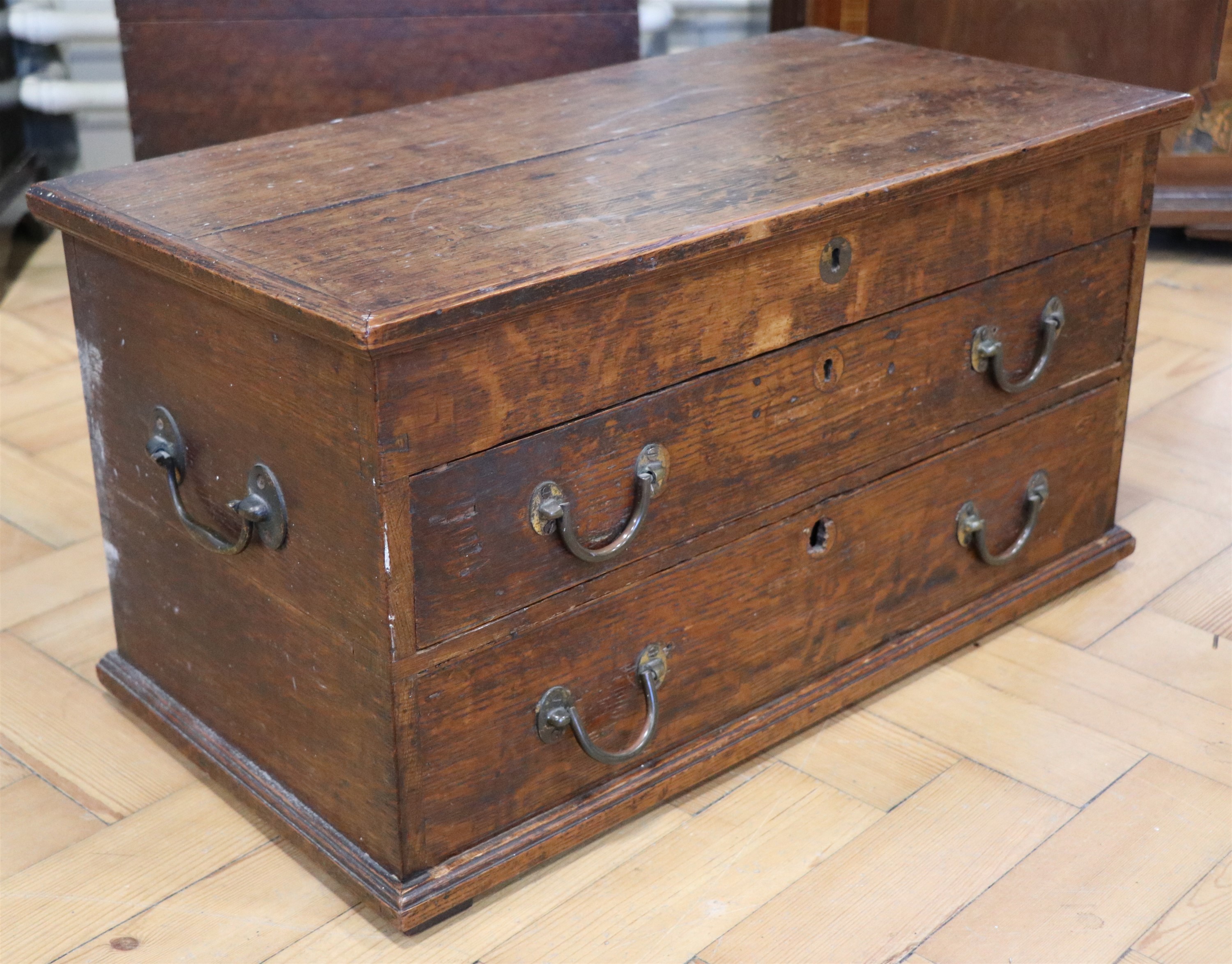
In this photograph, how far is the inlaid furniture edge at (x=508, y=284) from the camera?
98cm

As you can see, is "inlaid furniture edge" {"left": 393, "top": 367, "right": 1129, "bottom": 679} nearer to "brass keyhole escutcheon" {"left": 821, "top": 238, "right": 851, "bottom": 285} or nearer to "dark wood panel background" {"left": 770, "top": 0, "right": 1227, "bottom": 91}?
"brass keyhole escutcheon" {"left": 821, "top": 238, "right": 851, "bottom": 285}

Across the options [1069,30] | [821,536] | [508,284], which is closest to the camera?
[508,284]

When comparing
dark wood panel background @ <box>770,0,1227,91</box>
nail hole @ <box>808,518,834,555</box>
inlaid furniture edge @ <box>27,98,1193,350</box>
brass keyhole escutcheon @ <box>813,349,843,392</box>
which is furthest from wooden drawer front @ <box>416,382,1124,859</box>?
dark wood panel background @ <box>770,0,1227,91</box>

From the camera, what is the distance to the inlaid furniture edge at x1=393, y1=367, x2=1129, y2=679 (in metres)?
1.10

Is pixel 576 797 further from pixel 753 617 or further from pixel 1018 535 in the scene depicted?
pixel 1018 535

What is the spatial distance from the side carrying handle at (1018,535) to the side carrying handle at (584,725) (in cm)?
39

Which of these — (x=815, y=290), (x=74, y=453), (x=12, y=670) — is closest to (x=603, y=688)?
(x=815, y=290)

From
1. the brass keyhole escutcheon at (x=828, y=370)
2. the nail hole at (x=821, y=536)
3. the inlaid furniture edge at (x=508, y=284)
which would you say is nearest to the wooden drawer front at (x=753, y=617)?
the nail hole at (x=821, y=536)

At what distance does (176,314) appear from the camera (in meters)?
1.15

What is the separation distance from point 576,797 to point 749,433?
13.4 inches

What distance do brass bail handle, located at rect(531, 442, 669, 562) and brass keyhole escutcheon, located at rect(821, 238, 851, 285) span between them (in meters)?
0.21

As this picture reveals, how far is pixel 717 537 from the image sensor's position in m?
1.26

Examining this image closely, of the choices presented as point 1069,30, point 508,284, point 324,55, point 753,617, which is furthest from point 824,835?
point 1069,30

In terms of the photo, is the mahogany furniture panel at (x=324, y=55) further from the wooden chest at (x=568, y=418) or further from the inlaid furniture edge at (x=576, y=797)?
the inlaid furniture edge at (x=576, y=797)
